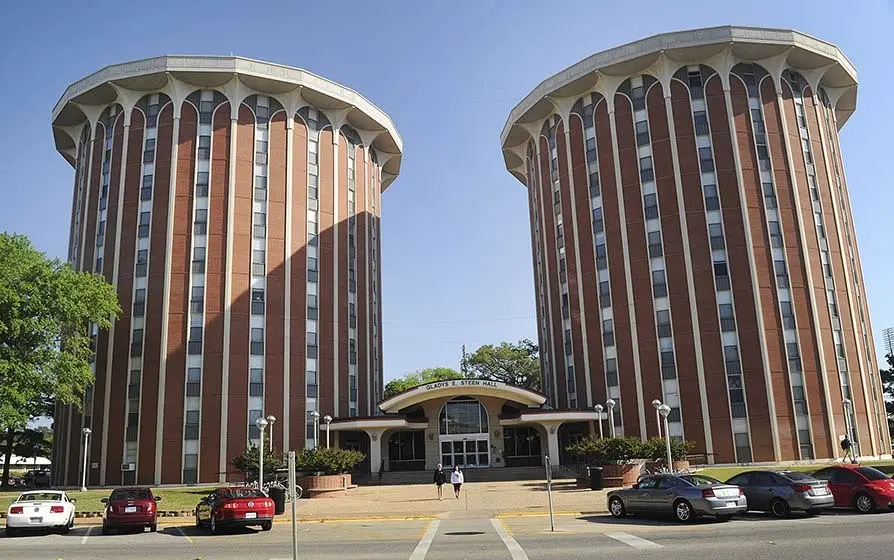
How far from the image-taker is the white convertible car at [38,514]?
71.2 feet

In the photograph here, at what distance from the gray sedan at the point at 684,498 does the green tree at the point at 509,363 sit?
73.9 meters

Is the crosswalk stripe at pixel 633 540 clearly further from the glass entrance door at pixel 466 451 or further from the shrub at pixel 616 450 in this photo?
the glass entrance door at pixel 466 451

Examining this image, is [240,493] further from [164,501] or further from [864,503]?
[864,503]

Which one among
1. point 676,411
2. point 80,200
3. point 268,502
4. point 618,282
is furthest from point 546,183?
point 268,502

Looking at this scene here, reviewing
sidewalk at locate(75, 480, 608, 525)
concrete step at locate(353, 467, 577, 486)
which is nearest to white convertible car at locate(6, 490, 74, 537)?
sidewalk at locate(75, 480, 608, 525)

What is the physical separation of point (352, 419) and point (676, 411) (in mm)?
23021

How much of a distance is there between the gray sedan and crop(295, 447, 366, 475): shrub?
65.8ft

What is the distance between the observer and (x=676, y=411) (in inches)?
1959

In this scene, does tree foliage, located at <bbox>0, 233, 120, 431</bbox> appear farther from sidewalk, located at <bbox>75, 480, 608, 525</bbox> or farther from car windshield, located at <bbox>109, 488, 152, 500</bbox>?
car windshield, located at <bbox>109, 488, 152, 500</bbox>

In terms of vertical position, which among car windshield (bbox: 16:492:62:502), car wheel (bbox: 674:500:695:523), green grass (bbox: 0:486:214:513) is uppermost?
car windshield (bbox: 16:492:62:502)

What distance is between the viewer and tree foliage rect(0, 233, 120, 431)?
4025cm

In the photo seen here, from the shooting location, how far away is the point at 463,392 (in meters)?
51.6

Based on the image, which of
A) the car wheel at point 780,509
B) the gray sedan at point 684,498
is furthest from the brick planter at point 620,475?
the car wheel at point 780,509

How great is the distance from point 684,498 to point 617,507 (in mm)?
2886
